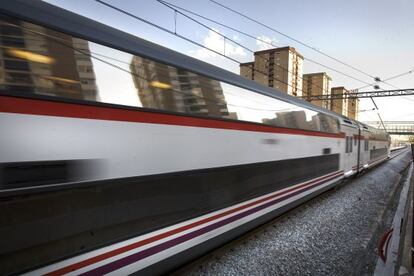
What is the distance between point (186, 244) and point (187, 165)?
0.95m

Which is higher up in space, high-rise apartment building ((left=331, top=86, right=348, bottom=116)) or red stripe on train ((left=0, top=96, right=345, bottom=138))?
high-rise apartment building ((left=331, top=86, right=348, bottom=116))

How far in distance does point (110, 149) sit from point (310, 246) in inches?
156

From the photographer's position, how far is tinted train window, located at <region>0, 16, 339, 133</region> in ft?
7.08

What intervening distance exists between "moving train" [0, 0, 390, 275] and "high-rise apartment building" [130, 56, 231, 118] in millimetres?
14

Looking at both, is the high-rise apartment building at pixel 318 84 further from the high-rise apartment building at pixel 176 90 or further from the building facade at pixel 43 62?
the building facade at pixel 43 62

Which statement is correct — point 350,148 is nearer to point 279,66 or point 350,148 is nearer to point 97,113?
point 97,113

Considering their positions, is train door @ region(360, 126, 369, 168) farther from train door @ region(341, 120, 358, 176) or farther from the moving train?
the moving train

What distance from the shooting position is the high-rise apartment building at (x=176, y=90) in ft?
9.92

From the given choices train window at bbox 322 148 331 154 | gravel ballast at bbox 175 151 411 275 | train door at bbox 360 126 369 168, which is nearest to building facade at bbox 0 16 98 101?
gravel ballast at bbox 175 151 411 275

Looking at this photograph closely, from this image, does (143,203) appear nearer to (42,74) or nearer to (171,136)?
(171,136)

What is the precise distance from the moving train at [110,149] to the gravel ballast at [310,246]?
1.26ft

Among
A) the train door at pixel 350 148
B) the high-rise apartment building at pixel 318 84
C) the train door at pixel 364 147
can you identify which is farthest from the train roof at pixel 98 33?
the high-rise apartment building at pixel 318 84

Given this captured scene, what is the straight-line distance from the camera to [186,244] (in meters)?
3.46

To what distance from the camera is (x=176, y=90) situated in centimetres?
339
